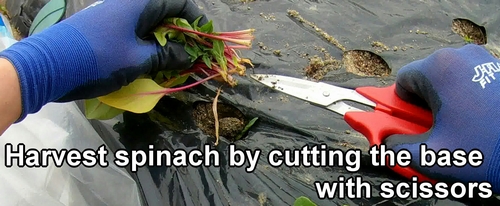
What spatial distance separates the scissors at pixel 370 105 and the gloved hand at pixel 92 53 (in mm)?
219

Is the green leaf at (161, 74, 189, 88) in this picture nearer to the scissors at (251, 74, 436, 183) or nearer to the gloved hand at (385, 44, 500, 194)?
the scissors at (251, 74, 436, 183)

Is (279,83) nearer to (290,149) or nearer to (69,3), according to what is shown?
(290,149)

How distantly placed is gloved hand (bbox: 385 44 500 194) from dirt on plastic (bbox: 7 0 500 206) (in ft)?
0.22

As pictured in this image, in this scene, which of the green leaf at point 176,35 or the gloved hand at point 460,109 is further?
the green leaf at point 176,35

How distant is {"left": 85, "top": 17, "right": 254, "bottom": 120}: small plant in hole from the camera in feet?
2.67

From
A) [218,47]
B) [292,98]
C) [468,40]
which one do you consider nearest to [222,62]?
[218,47]

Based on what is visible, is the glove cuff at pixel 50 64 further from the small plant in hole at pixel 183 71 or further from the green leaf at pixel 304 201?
the green leaf at pixel 304 201

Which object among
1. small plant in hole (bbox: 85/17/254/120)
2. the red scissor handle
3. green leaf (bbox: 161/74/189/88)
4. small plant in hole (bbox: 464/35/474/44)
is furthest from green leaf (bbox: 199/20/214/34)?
small plant in hole (bbox: 464/35/474/44)

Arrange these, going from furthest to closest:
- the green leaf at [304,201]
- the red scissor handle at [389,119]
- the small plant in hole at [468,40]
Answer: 1. the small plant in hole at [468,40]
2. the red scissor handle at [389,119]
3. the green leaf at [304,201]

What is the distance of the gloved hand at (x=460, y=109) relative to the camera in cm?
70

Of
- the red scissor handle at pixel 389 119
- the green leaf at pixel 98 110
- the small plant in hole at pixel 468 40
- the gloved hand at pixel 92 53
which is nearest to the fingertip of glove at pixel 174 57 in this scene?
the gloved hand at pixel 92 53

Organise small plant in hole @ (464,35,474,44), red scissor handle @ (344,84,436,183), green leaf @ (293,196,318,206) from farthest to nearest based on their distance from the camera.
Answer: small plant in hole @ (464,35,474,44) < red scissor handle @ (344,84,436,183) < green leaf @ (293,196,318,206)

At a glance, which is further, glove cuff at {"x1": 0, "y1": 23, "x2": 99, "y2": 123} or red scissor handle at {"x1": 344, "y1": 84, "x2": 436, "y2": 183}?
red scissor handle at {"x1": 344, "y1": 84, "x2": 436, "y2": 183}

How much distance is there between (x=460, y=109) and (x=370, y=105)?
157 millimetres
